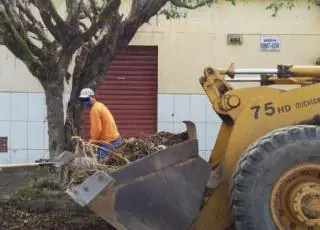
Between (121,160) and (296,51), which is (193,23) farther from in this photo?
(121,160)

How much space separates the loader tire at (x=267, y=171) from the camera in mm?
4504

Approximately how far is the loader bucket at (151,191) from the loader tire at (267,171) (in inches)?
13.3

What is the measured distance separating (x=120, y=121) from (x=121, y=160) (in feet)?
21.4

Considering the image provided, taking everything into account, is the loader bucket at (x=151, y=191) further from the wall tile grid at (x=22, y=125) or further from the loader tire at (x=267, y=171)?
the wall tile grid at (x=22, y=125)

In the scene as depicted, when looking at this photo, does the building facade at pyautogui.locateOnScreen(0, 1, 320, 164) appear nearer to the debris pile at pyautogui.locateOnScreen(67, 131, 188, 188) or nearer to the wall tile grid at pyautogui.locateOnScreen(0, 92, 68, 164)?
the wall tile grid at pyautogui.locateOnScreen(0, 92, 68, 164)

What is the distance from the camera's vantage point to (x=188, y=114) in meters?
11.6

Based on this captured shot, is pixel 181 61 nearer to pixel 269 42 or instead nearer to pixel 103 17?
pixel 269 42

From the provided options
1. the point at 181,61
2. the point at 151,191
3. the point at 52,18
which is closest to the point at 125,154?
the point at 151,191

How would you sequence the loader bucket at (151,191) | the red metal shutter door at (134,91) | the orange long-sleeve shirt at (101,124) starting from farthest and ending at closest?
the red metal shutter door at (134,91)
the orange long-sleeve shirt at (101,124)
the loader bucket at (151,191)

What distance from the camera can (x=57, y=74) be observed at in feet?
24.2

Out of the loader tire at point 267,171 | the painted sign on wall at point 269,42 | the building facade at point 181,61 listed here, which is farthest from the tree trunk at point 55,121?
the painted sign on wall at point 269,42

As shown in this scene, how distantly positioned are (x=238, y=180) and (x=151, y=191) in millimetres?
614

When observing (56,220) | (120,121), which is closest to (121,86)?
(120,121)

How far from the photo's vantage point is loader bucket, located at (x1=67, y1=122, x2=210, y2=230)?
448 centimetres
